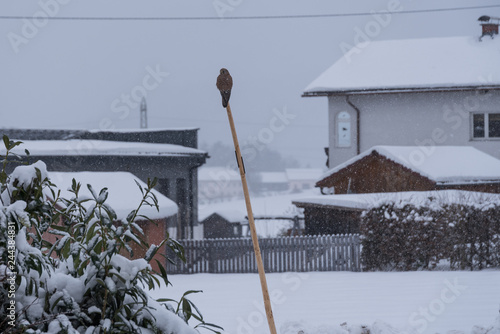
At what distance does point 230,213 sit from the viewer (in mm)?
26797

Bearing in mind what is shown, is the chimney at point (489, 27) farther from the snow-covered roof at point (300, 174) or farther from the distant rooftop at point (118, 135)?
the snow-covered roof at point (300, 174)

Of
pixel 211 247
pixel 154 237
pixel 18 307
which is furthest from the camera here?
pixel 211 247

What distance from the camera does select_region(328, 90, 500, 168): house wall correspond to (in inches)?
922

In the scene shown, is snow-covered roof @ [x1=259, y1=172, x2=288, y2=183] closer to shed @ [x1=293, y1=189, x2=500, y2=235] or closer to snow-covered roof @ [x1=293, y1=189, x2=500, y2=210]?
shed @ [x1=293, y1=189, x2=500, y2=235]

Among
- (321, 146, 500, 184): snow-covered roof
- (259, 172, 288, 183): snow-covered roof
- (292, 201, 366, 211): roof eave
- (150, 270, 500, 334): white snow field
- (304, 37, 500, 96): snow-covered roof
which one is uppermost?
(304, 37, 500, 96): snow-covered roof

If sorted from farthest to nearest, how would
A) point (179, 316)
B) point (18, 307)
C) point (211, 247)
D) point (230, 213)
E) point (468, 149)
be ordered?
point (230, 213) < point (468, 149) < point (211, 247) < point (179, 316) < point (18, 307)

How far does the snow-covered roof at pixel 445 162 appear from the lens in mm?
19234

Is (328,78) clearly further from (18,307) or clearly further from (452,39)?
(18,307)

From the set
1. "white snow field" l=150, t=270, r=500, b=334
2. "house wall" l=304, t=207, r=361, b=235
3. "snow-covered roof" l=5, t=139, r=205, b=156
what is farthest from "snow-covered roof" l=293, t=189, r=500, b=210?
"snow-covered roof" l=5, t=139, r=205, b=156

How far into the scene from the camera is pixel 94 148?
72.7 feet

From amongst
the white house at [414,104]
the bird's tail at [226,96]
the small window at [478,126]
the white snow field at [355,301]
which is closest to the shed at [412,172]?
the small window at [478,126]

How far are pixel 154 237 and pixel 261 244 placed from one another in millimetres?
2867

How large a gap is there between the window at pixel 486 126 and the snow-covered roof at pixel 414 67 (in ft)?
4.35

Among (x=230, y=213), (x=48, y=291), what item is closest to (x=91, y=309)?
(x=48, y=291)
